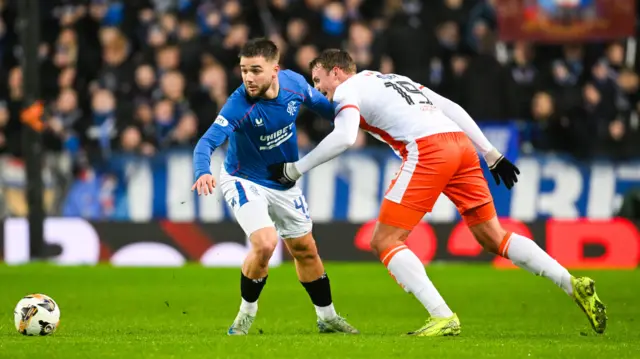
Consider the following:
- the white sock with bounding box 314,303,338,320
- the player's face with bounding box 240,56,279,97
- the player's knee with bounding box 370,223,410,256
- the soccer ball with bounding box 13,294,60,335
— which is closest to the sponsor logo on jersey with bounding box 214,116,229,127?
the player's face with bounding box 240,56,279,97

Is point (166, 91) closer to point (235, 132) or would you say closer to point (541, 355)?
point (235, 132)

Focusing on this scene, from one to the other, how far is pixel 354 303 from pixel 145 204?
6009mm

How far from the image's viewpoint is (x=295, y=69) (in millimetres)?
17734

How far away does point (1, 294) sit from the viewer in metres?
13.0

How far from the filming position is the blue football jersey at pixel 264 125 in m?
8.95

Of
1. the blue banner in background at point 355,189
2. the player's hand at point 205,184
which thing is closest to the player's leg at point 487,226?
the player's hand at point 205,184

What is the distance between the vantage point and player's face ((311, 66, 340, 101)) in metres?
9.19

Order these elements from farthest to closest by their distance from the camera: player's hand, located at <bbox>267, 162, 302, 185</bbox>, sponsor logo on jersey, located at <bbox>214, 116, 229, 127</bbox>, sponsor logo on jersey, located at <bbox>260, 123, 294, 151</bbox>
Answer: sponsor logo on jersey, located at <bbox>260, 123, 294, 151</bbox>
player's hand, located at <bbox>267, 162, 302, 185</bbox>
sponsor logo on jersey, located at <bbox>214, 116, 229, 127</bbox>

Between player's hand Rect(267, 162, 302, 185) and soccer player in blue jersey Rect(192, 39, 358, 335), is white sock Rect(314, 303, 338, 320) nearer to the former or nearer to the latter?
soccer player in blue jersey Rect(192, 39, 358, 335)

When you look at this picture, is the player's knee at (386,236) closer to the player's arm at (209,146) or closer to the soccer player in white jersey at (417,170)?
the soccer player in white jersey at (417,170)

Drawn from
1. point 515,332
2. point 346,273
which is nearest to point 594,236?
point 346,273

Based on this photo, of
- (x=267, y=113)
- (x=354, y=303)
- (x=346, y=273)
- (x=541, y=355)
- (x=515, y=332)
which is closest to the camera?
(x=541, y=355)

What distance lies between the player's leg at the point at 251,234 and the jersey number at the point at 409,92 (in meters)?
1.30

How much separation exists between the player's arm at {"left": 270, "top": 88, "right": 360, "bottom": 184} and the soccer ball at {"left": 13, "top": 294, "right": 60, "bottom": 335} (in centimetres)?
205
